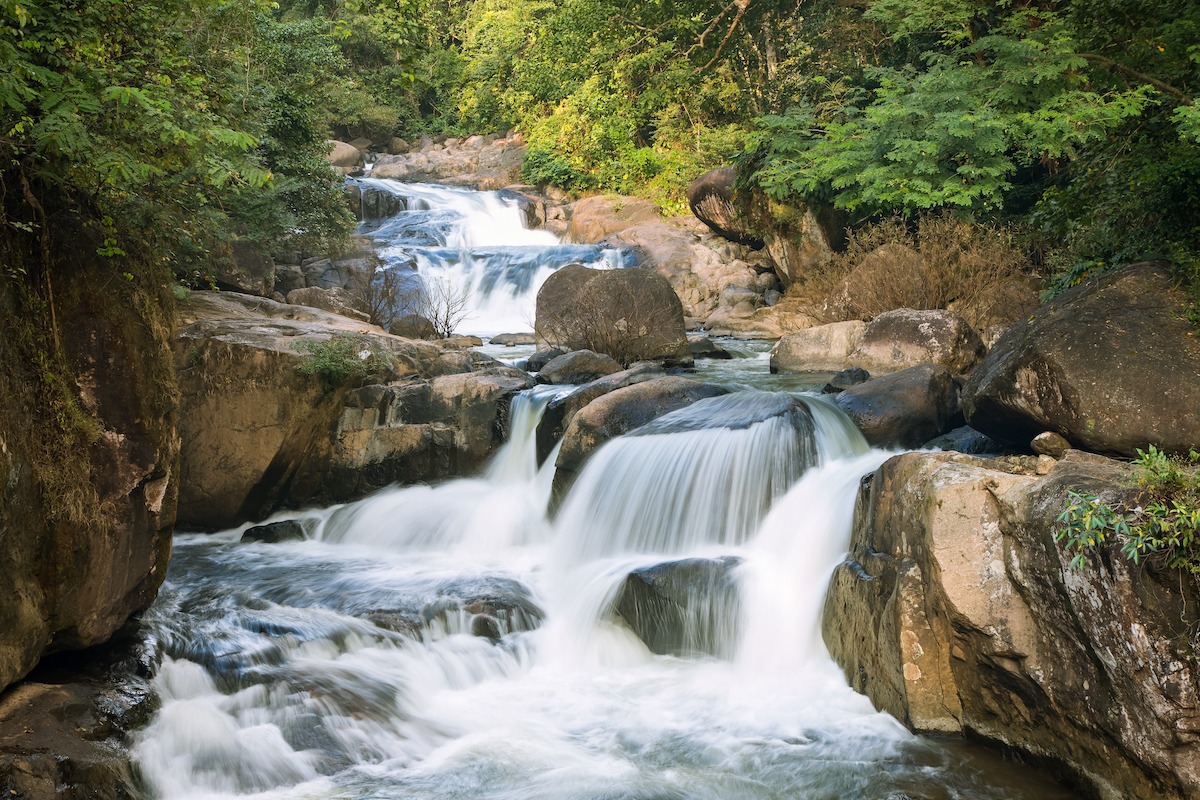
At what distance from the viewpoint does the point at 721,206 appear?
21.3 metres

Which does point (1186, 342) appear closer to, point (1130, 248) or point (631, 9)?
point (1130, 248)

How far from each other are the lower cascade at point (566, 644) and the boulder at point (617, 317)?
4.18 m

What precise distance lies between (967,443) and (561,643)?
4.16m

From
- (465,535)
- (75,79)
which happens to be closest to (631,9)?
(465,535)

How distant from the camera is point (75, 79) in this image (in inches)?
168

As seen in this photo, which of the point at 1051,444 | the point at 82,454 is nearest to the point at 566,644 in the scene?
the point at 82,454

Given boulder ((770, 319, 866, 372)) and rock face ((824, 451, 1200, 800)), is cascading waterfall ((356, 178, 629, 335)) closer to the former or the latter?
boulder ((770, 319, 866, 372))

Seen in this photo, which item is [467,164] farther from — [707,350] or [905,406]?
[905,406]

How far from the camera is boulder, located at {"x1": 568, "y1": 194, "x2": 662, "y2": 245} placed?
23.8m

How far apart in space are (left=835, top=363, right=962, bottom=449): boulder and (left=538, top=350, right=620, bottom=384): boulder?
3.97 meters

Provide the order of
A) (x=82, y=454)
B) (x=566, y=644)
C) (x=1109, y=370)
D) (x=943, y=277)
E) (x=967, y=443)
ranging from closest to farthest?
(x=82, y=454)
(x=1109, y=370)
(x=566, y=644)
(x=967, y=443)
(x=943, y=277)

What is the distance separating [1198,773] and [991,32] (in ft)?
43.8

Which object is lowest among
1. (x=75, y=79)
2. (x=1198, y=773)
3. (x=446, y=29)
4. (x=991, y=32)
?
(x=1198, y=773)

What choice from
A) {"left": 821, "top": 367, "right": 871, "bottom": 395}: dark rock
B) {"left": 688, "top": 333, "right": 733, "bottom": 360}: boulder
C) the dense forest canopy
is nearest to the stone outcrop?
the dense forest canopy
